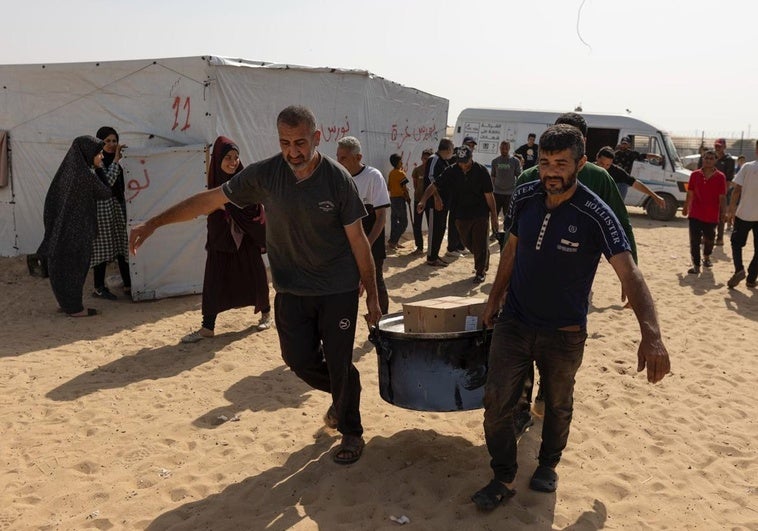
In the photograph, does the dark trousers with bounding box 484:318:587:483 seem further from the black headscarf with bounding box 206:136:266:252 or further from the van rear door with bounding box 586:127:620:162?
the van rear door with bounding box 586:127:620:162

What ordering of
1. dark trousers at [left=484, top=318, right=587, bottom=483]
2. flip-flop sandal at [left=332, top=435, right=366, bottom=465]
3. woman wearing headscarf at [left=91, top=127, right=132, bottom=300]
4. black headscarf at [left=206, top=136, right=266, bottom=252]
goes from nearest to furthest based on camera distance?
dark trousers at [left=484, top=318, right=587, bottom=483] → flip-flop sandal at [left=332, top=435, right=366, bottom=465] → black headscarf at [left=206, top=136, right=266, bottom=252] → woman wearing headscarf at [left=91, top=127, right=132, bottom=300]

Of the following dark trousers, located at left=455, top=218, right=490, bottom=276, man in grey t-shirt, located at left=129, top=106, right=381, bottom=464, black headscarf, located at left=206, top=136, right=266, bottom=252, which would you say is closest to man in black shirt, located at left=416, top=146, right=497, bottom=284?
dark trousers, located at left=455, top=218, right=490, bottom=276

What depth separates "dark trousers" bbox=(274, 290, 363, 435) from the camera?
13.2 ft

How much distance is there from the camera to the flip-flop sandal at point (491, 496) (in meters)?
3.66

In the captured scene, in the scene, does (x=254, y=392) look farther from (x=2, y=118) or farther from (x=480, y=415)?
(x=2, y=118)

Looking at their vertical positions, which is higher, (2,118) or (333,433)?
(2,118)

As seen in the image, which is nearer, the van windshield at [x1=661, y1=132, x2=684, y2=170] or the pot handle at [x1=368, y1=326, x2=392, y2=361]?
the pot handle at [x1=368, y1=326, x2=392, y2=361]

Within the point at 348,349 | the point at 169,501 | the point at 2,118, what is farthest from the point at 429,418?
the point at 2,118

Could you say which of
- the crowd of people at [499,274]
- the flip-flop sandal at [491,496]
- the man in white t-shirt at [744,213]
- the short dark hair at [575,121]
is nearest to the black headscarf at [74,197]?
the crowd of people at [499,274]

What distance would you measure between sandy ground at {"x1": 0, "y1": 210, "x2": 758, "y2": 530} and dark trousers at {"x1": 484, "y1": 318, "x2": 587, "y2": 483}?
350 mm

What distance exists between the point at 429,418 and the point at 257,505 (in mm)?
1535

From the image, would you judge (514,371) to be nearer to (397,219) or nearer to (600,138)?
(397,219)

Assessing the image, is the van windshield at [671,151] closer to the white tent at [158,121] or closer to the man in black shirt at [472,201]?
the white tent at [158,121]

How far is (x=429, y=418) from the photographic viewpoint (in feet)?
16.4
